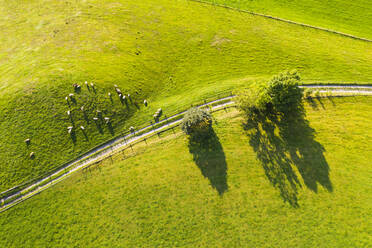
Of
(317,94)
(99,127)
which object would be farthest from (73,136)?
(317,94)

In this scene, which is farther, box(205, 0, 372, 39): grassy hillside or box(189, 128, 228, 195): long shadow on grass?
box(205, 0, 372, 39): grassy hillside

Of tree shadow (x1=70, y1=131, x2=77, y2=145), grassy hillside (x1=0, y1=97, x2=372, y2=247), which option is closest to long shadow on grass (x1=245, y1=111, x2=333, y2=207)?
grassy hillside (x1=0, y1=97, x2=372, y2=247)

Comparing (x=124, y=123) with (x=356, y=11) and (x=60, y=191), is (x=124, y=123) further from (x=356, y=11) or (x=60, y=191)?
(x=356, y=11)

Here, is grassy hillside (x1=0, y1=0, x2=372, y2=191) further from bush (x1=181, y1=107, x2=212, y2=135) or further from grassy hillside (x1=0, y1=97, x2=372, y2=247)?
grassy hillside (x1=0, y1=97, x2=372, y2=247)

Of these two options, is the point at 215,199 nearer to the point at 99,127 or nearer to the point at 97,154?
the point at 97,154

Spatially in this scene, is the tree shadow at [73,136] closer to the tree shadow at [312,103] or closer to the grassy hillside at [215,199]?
the grassy hillside at [215,199]

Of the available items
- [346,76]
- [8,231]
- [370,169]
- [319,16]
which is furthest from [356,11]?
[8,231]

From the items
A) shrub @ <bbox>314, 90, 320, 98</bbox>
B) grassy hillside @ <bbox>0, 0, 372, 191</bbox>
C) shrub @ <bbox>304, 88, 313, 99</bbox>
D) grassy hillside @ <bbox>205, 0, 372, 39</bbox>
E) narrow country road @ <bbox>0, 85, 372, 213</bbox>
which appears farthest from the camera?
grassy hillside @ <bbox>205, 0, 372, 39</bbox>
